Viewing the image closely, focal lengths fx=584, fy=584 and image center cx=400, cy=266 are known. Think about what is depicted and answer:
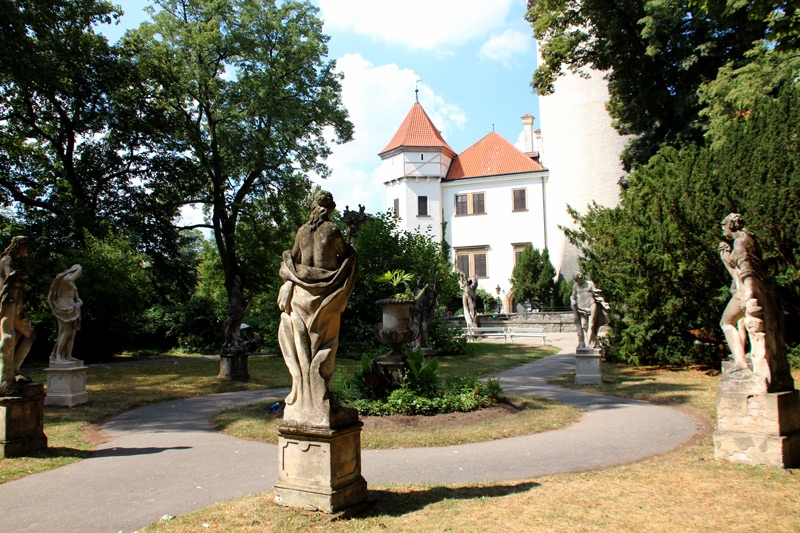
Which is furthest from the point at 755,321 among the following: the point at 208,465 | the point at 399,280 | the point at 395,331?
the point at 399,280

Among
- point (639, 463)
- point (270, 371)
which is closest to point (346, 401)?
point (639, 463)

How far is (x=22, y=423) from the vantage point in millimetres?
7445

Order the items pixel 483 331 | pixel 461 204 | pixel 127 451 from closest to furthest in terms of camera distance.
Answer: pixel 127 451 → pixel 483 331 → pixel 461 204

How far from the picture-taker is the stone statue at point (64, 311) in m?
11.9

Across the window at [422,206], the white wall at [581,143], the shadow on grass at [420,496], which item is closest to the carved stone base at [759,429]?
the shadow on grass at [420,496]

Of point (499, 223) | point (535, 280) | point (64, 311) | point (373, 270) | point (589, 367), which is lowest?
point (589, 367)

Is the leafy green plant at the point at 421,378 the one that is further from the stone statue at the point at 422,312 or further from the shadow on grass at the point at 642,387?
the stone statue at the point at 422,312

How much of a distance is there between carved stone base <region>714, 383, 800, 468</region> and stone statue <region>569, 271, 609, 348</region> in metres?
7.33

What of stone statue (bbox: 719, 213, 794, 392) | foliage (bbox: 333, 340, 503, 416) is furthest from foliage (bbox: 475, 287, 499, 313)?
stone statue (bbox: 719, 213, 794, 392)

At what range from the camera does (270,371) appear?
18000mm

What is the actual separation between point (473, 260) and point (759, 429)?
42.7 metres

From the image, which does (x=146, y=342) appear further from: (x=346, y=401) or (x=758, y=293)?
(x=758, y=293)

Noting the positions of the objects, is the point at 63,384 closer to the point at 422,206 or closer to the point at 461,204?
the point at 422,206

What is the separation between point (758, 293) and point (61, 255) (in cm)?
2239
